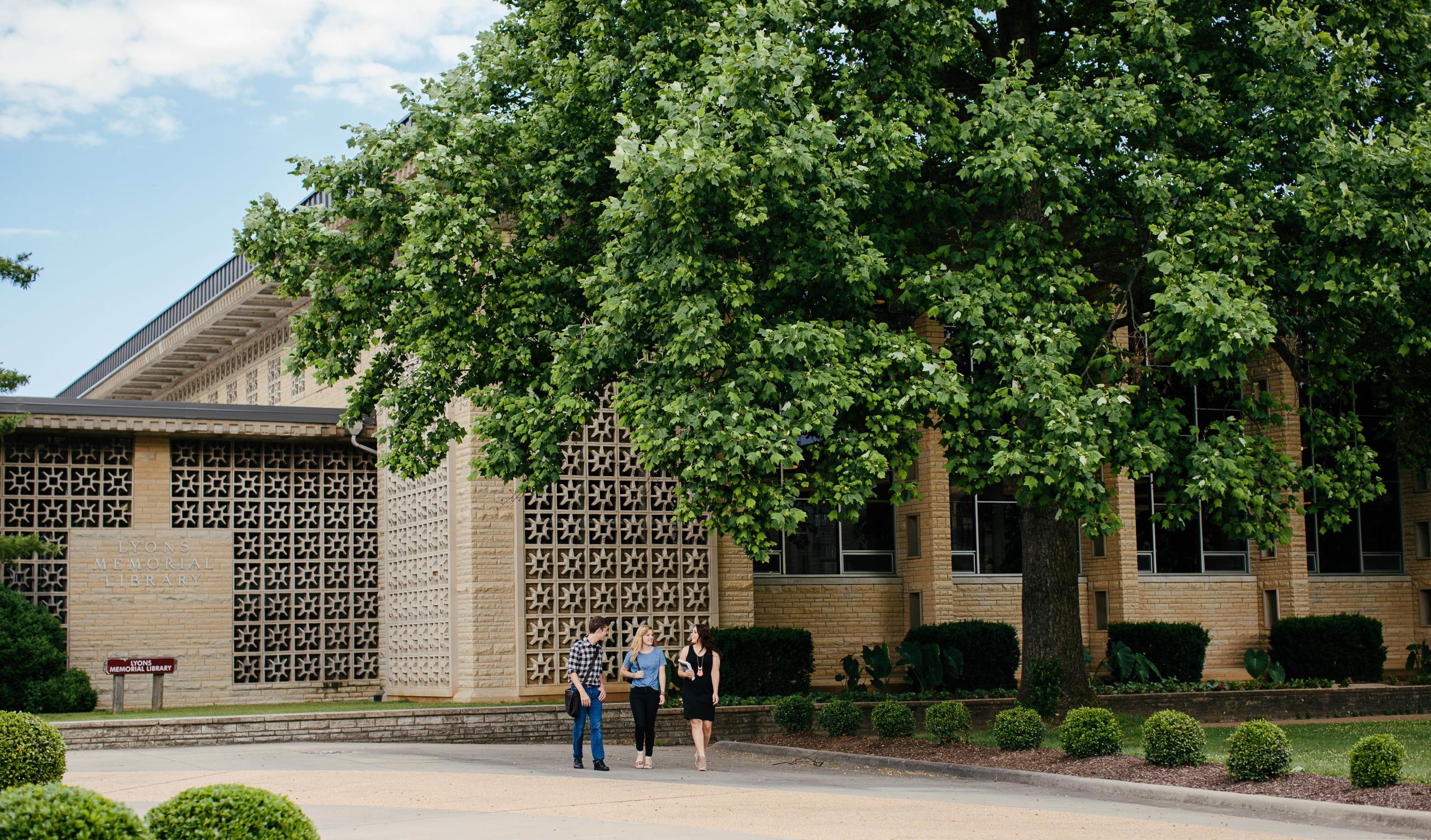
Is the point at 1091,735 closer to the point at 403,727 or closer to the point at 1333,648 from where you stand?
the point at 403,727

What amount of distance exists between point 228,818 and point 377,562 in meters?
16.4

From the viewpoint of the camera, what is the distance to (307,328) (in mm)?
17047

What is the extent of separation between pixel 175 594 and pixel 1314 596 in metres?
21.4

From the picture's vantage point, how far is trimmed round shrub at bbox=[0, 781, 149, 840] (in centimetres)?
609

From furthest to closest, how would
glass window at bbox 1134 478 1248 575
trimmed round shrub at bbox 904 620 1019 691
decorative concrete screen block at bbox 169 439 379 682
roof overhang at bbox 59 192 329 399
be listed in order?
roof overhang at bbox 59 192 329 399 < glass window at bbox 1134 478 1248 575 < trimmed round shrub at bbox 904 620 1019 691 < decorative concrete screen block at bbox 169 439 379 682

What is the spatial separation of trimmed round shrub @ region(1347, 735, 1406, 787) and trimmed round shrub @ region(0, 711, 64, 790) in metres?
10.1

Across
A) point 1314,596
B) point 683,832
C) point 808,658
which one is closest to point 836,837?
point 683,832

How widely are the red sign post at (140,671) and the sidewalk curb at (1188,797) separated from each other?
32.2 ft

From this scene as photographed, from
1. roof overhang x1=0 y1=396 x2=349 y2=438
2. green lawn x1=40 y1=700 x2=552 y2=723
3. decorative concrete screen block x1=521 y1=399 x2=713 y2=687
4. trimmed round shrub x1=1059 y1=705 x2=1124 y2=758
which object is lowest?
green lawn x1=40 y1=700 x2=552 y2=723

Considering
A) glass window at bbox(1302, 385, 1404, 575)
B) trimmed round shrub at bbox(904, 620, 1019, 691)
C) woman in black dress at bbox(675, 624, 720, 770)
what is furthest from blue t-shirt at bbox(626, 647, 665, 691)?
glass window at bbox(1302, 385, 1404, 575)

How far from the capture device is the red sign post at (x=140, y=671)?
19.5 metres

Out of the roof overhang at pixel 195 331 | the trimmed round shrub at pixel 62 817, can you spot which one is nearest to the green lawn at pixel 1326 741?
the trimmed round shrub at pixel 62 817

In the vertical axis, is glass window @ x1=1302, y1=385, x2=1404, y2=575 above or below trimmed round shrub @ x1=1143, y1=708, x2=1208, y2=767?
above

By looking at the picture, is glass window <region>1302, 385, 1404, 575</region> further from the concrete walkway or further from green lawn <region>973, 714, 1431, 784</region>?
the concrete walkway
